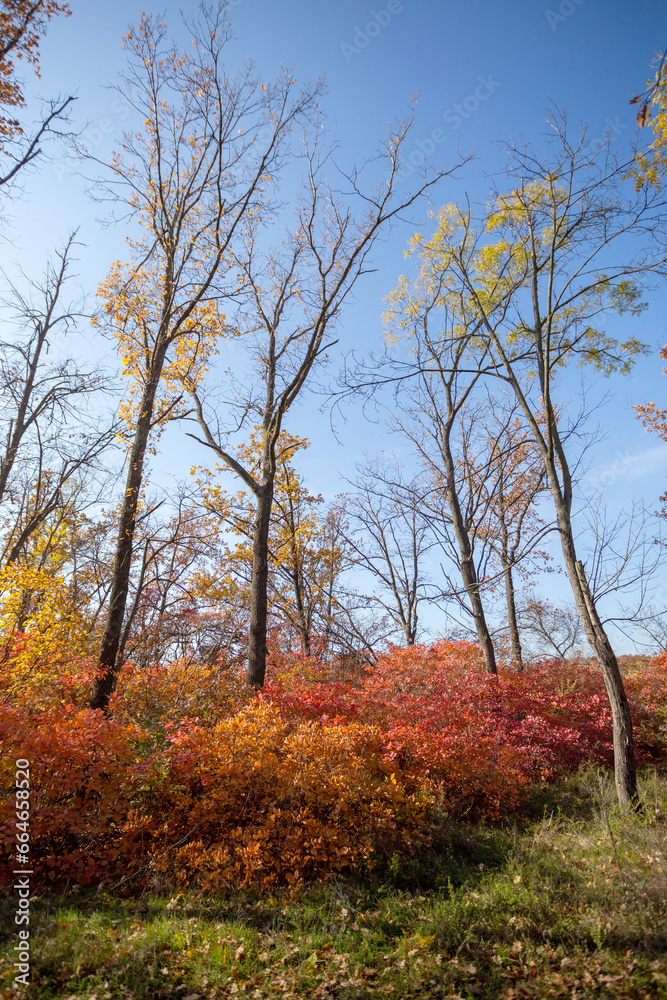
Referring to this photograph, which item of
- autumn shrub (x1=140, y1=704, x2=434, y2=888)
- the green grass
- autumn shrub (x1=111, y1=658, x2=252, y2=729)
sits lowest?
the green grass

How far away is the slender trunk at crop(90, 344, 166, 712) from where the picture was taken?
7.14 m

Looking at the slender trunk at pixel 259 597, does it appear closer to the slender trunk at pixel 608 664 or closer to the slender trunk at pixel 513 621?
the slender trunk at pixel 608 664

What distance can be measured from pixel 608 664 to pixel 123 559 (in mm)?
7777

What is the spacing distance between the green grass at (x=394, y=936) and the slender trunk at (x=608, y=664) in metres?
1.02

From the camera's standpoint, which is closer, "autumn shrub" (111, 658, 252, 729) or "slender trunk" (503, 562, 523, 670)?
"autumn shrub" (111, 658, 252, 729)

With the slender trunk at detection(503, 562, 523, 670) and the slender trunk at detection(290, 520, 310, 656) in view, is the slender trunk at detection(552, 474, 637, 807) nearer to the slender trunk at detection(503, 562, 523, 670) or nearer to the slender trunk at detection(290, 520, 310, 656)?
the slender trunk at detection(503, 562, 523, 670)

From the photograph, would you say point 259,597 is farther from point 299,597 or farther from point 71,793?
point 299,597

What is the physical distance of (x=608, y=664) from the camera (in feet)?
21.9

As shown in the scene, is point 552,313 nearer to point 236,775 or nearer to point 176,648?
point 236,775

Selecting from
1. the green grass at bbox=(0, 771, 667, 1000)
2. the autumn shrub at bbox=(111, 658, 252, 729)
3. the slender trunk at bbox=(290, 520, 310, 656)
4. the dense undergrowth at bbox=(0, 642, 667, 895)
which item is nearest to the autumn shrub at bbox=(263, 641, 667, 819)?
the dense undergrowth at bbox=(0, 642, 667, 895)

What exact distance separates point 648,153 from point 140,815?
11.7 meters

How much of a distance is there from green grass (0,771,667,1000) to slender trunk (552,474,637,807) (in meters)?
1.02

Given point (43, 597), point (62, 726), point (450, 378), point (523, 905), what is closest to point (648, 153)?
point (450, 378)

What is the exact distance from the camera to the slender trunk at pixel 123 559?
23.4ft
